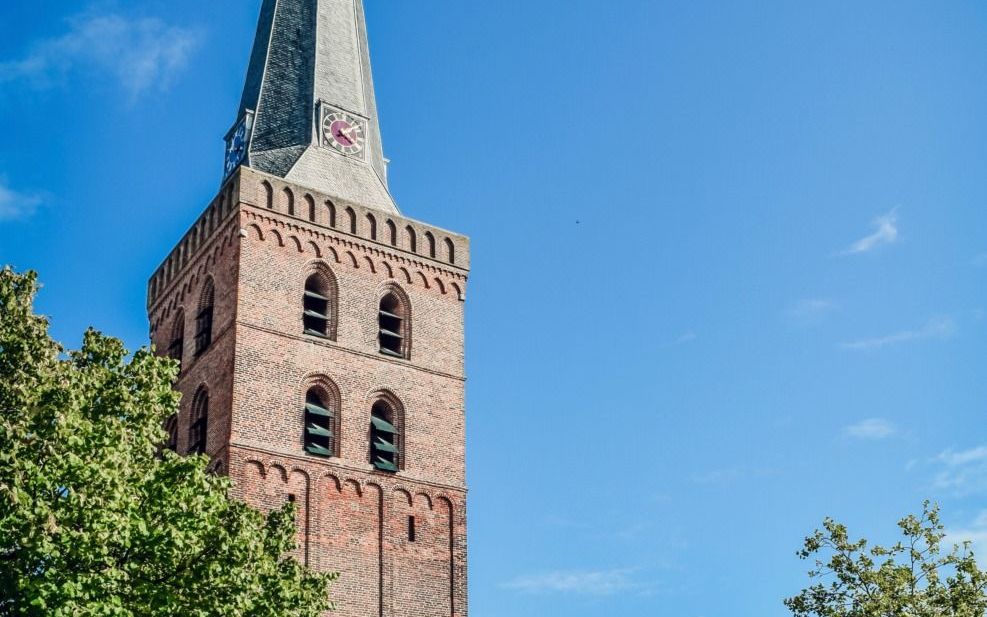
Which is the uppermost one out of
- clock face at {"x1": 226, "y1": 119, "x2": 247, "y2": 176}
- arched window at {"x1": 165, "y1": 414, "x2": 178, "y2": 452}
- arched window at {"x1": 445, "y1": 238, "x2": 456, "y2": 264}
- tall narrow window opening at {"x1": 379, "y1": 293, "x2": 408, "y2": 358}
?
clock face at {"x1": 226, "y1": 119, "x2": 247, "y2": 176}

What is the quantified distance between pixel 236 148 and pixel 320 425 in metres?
9.44

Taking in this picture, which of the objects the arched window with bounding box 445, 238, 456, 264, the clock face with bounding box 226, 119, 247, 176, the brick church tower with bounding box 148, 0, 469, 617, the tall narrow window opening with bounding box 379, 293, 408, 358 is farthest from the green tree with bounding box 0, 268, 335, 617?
the clock face with bounding box 226, 119, 247, 176

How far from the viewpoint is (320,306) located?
33.1m

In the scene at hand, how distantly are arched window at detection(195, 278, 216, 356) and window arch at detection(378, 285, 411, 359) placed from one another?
13.6ft

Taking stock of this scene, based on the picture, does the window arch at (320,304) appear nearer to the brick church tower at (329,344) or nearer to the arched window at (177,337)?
the brick church tower at (329,344)

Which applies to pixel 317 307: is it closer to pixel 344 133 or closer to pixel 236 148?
pixel 344 133

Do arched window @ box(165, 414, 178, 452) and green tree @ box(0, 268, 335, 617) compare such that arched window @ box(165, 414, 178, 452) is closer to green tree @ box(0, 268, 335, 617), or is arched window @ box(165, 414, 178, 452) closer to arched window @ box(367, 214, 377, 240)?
arched window @ box(367, 214, 377, 240)

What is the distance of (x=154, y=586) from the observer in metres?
19.0

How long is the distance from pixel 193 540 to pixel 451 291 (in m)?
17.0

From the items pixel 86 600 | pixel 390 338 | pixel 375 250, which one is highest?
pixel 375 250

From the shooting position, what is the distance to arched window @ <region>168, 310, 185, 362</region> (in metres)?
34.7

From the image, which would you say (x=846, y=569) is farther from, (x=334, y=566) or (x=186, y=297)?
(x=186, y=297)

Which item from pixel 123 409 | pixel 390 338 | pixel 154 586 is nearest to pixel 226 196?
pixel 390 338

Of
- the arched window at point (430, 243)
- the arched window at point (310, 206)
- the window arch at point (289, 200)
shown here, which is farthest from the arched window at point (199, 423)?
the arched window at point (430, 243)
